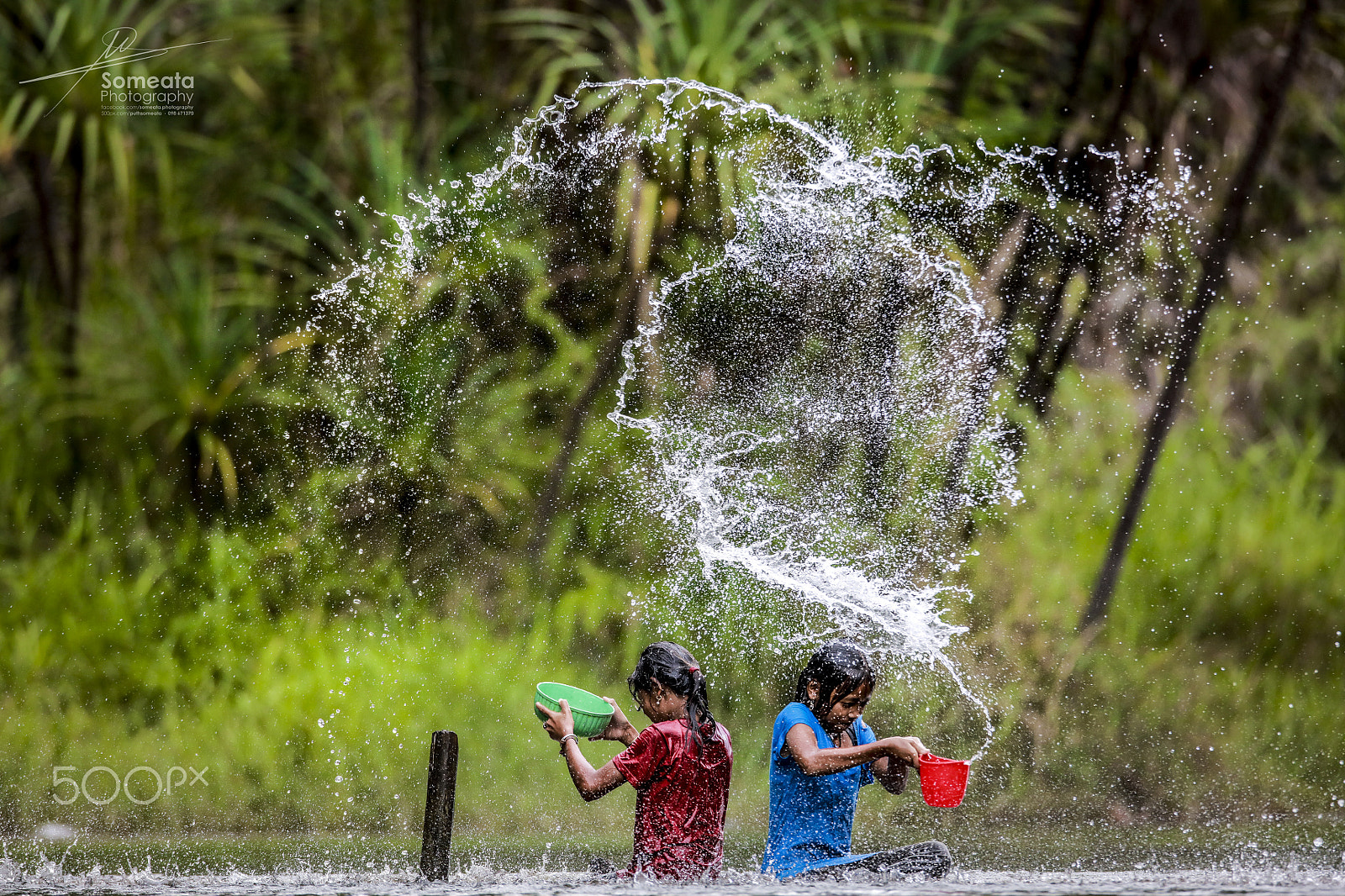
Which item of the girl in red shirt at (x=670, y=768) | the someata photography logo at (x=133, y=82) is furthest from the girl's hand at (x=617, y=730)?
the someata photography logo at (x=133, y=82)

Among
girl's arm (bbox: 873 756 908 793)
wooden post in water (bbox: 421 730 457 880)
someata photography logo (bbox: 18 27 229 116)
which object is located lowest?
wooden post in water (bbox: 421 730 457 880)

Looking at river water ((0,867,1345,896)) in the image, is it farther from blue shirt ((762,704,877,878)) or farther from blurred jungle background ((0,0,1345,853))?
blurred jungle background ((0,0,1345,853))

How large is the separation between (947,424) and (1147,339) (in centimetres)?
260

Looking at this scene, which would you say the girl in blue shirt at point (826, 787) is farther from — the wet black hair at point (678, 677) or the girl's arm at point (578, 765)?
the girl's arm at point (578, 765)

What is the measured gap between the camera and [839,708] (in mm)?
4582

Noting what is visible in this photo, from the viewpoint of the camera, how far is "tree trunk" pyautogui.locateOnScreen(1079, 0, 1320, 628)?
347 inches

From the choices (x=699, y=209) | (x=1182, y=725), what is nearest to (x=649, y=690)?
(x=1182, y=725)

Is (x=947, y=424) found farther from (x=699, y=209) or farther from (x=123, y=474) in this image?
(x=123, y=474)

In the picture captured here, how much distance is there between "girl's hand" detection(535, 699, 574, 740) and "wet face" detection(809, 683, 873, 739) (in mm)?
784

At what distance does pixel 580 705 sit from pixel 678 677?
398 mm

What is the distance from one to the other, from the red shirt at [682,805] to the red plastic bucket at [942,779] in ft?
2.22

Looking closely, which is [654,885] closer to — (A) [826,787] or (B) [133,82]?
(A) [826,787]

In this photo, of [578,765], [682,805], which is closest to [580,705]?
[578,765]

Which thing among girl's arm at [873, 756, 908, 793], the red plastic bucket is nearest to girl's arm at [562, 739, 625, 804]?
girl's arm at [873, 756, 908, 793]
